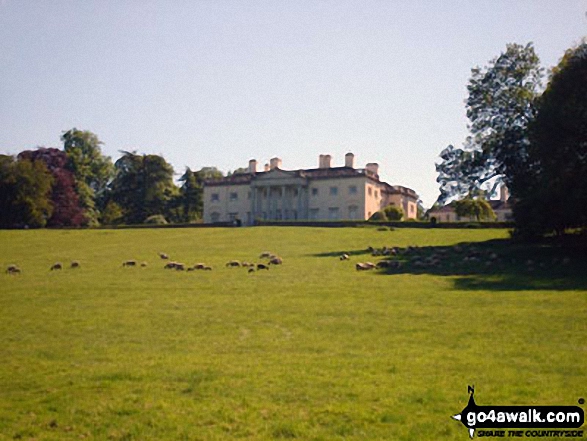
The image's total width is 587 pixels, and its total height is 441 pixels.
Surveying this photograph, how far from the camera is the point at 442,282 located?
24906mm

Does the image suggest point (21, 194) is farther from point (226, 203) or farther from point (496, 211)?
point (496, 211)

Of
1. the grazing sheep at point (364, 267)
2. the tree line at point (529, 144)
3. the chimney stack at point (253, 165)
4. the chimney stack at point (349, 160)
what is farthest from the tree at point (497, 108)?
the chimney stack at point (253, 165)

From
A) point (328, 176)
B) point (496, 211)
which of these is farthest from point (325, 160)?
point (496, 211)

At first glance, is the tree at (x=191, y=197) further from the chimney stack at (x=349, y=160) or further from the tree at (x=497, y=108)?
the tree at (x=497, y=108)

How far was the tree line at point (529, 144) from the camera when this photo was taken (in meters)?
32.2

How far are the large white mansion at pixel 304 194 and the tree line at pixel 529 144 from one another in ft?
137

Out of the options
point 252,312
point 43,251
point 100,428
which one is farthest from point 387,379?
point 43,251

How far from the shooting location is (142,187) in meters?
101

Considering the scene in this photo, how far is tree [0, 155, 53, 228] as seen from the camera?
73.0 metres

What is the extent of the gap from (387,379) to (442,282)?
15.1 m

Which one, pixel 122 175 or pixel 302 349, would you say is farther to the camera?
pixel 122 175

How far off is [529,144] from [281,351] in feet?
104

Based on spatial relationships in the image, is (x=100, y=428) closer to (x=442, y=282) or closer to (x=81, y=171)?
(x=442, y=282)

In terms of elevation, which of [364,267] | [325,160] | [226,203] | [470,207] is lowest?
[364,267]
